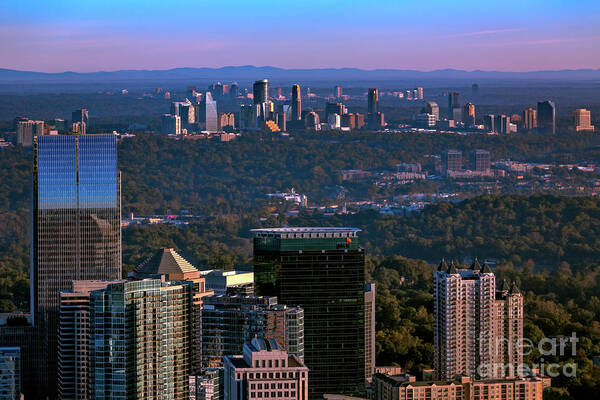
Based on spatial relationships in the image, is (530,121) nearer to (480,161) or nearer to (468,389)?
(480,161)

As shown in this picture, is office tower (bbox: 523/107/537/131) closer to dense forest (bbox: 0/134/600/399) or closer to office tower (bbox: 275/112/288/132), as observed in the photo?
dense forest (bbox: 0/134/600/399)

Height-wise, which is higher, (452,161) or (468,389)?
(452,161)

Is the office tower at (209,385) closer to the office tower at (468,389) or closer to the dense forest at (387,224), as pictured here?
the office tower at (468,389)

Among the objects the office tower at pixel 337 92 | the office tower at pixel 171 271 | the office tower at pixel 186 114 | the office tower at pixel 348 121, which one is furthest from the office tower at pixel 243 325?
the office tower at pixel 337 92

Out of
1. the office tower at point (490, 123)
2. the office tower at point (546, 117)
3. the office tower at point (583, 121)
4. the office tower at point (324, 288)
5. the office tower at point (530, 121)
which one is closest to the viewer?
the office tower at point (324, 288)

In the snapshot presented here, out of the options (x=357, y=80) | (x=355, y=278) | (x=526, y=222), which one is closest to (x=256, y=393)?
(x=355, y=278)

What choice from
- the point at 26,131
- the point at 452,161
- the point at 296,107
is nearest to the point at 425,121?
the point at 452,161
